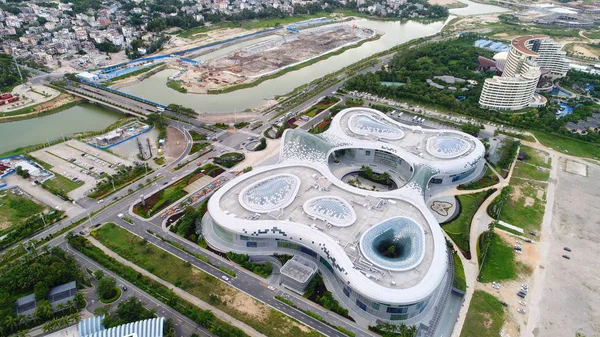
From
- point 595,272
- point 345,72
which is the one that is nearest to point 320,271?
point 595,272

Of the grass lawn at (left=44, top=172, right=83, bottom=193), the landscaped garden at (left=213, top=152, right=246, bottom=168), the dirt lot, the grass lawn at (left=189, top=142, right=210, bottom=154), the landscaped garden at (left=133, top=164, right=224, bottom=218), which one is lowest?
the dirt lot

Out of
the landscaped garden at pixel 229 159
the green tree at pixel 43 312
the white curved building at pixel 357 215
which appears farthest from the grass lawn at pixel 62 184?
the green tree at pixel 43 312

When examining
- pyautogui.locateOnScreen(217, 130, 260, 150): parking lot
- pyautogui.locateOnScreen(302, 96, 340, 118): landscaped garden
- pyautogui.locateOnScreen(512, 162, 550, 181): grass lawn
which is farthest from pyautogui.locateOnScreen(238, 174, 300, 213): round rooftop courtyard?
pyautogui.locateOnScreen(512, 162, 550, 181): grass lawn

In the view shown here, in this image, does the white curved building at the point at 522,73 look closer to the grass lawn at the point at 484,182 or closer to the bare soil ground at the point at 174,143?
the grass lawn at the point at 484,182

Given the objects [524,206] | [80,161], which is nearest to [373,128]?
[524,206]

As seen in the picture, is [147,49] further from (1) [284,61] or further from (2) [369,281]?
(2) [369,281]

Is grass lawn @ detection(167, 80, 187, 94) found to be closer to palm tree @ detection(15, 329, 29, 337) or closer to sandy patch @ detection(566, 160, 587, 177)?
palm tree @ detection(15, 329, 29, 337)
